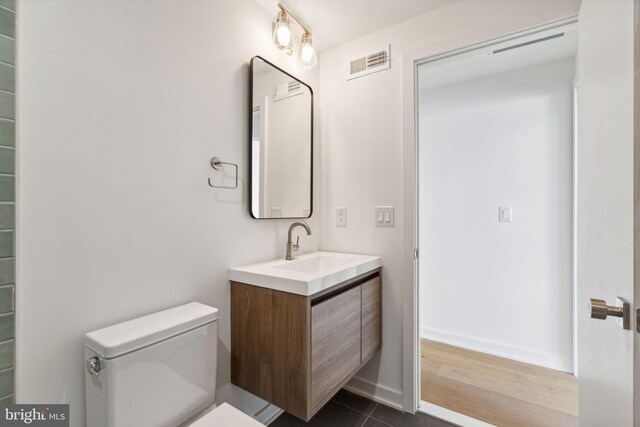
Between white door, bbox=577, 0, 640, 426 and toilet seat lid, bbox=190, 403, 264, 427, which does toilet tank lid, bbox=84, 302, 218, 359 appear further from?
white door, bbox=577, 0, 640, 426

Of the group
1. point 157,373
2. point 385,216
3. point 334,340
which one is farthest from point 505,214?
point 157,373

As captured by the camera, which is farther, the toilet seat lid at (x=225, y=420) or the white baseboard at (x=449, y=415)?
the white baseboard at (x=449, y=415)

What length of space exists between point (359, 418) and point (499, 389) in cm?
100

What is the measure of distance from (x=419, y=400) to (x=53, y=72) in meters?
2.30

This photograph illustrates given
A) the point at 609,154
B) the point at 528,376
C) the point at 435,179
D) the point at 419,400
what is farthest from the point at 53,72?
the point at 528,376

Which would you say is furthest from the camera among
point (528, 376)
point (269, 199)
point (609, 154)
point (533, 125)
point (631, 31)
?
point (533, 125)

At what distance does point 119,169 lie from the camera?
41.9 inches

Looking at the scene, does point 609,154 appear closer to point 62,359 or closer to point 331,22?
point 331,22

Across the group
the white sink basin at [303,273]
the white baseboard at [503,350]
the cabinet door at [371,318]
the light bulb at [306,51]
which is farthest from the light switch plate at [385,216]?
the white baseboard at [503,350]

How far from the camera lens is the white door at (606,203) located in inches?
26.5

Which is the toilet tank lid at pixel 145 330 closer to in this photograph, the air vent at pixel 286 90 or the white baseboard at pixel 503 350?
the air vent at pixel 286 90

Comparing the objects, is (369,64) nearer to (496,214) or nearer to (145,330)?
(496,214)

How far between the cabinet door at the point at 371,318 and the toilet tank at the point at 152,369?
2.68ft

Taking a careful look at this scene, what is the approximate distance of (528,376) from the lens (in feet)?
6.85
